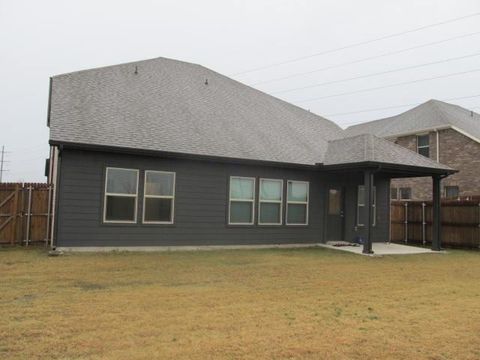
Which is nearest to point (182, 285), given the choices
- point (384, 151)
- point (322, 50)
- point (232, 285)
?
point (232, 285)

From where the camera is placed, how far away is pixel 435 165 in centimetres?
1445

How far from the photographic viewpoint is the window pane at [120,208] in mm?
11438

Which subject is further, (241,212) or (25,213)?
(241,212)

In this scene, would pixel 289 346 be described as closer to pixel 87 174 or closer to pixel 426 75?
pixel 87 174

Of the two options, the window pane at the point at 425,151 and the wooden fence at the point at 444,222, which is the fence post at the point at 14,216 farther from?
the window pane at the point at 425,151

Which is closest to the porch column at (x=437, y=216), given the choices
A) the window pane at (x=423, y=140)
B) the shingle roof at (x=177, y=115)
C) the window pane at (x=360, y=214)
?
the window pane at (x=360, y=214)

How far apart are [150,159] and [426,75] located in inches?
940

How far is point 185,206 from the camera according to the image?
12492mm

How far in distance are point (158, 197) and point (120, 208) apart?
3.59 feet

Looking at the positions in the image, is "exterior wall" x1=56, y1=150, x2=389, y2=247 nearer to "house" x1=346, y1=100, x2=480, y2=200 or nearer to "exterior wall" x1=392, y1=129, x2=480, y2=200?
"exterior wall" x1=392, y1=129, x2=480, y2=200

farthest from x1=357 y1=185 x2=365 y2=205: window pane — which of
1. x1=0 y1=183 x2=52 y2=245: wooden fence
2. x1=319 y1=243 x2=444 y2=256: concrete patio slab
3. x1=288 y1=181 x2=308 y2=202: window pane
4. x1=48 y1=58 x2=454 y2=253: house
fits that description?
x1=0 y1=183 x2=52 y2=245: wooden fence

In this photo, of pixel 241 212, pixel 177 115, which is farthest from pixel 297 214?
pixel 177 115

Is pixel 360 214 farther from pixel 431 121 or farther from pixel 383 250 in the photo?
pixel 431 121

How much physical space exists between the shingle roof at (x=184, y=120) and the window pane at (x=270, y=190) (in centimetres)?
78
